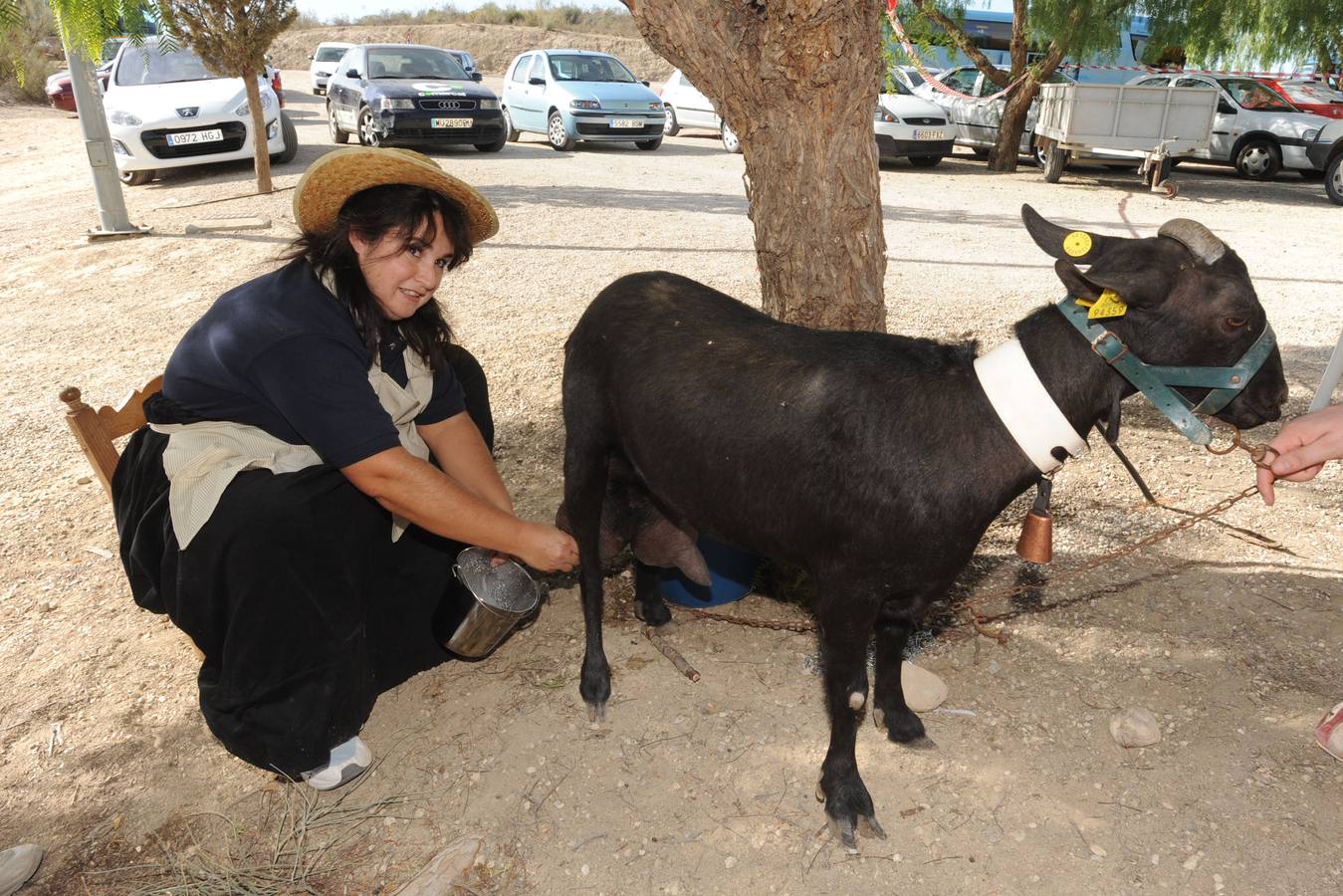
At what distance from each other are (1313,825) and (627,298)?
2571 millimetres

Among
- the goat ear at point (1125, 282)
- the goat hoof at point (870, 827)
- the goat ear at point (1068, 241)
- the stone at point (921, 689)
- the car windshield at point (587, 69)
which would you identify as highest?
the car windshield at point (587, 69)

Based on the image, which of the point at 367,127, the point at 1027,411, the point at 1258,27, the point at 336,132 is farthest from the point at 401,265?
the point at 1258,27

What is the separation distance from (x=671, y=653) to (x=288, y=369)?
1.70 meters

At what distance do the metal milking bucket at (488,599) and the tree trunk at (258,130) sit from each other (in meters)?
10.4

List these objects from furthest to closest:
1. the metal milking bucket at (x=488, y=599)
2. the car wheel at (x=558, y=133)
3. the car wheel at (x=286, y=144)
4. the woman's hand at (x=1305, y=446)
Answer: the car wheel at (x=558, y=133)
the car wheel at (x=286, y=144)
the metal milking bucket at (x=488, y=599)
the woman's hand at (x=1305, y=446)

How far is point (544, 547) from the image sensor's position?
9.68 ft

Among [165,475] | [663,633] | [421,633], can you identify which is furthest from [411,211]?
[663,633]

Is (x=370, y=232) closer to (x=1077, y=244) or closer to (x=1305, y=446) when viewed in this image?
(x=1077, y=244)

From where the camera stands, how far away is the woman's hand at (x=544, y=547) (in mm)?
2941

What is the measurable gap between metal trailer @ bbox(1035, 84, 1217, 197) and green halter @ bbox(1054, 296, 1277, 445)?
12293mm

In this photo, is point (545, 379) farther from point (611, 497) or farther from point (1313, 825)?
point (1313, 825)

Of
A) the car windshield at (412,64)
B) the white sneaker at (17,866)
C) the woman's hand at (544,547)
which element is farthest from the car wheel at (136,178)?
the woman's hand at (544,547)

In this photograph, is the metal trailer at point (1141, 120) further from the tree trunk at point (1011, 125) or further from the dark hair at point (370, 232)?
the dark hair at point (370, 232)

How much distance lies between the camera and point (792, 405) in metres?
2.58
